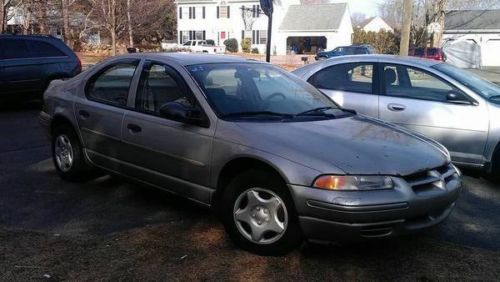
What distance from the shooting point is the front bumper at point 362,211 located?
11.9 ft

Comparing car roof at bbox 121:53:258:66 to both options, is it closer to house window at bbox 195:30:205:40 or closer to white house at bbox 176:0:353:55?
white house at bbox 176:0:353:55

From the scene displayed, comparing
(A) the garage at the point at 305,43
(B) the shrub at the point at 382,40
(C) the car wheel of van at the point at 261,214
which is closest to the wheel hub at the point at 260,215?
(C) the car wheel of van at the point at 261,214

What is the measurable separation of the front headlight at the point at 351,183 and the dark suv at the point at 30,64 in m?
9.99

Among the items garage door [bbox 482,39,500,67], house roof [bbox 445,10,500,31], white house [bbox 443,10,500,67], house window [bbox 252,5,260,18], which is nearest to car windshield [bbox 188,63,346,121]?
white house [bbox 443,10,500,67]

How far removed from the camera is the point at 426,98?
22.1ft

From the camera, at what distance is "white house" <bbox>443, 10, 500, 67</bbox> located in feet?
164

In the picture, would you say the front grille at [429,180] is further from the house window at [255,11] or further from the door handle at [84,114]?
the house window at [255,11]

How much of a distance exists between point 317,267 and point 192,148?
140 cm

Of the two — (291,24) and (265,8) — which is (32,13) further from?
(291,24)

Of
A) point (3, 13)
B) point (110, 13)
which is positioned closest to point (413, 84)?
point (3, 13)

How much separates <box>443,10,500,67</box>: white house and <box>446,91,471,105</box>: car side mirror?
44708 mm

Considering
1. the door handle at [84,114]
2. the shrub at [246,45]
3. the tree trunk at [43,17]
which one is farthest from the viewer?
the shrub at [246,45]

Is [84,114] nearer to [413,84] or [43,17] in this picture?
[413,84]

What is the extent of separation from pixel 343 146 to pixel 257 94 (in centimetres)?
117
